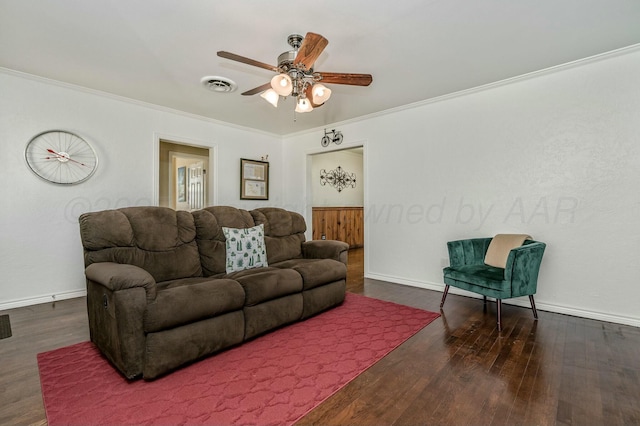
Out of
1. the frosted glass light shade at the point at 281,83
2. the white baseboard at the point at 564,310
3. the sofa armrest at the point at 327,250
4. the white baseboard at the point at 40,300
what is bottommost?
the white baseboard at the point at 40,300

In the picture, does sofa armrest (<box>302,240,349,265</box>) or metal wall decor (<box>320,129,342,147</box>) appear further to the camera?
metal wall decor (<box>320,129,342,147</box>)

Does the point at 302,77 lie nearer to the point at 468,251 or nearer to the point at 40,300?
the point at 468,251

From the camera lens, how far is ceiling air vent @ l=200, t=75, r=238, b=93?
10.6 feet

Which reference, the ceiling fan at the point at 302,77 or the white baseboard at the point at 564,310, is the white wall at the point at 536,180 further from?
the ceiling fan at the point at 302,77

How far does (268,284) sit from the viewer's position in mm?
2439

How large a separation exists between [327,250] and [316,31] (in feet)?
6.98

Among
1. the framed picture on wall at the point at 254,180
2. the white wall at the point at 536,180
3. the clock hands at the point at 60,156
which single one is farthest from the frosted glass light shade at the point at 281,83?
the framed picture on wall at the point at 254,180

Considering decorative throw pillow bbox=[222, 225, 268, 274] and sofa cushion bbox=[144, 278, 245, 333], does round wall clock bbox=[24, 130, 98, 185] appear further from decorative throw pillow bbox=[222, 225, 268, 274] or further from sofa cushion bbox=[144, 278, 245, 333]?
sofa cushion bbox=[144, 278, 245, 333]

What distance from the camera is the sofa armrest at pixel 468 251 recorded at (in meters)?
3.29

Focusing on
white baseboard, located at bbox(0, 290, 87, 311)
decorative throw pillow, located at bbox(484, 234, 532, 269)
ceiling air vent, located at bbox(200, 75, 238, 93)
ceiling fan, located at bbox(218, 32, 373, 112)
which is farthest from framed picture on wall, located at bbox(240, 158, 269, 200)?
Answer: decorative throw pillow, located at bbox(484, 234, 532, 269)

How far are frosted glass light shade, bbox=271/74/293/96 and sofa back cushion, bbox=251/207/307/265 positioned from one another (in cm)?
160

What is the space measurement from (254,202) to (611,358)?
188 inches

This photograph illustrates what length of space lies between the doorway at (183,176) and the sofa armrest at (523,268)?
454 centimetres

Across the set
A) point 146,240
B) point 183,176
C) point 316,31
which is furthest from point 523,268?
point 183,176
